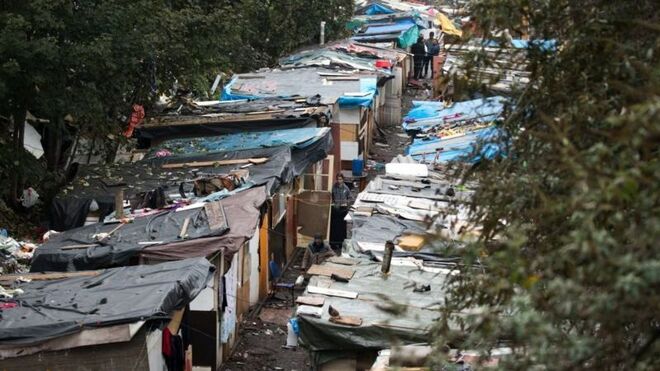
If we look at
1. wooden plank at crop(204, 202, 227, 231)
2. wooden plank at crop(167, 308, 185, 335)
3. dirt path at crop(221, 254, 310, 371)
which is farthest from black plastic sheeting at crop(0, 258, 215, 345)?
dirt path at crop(221, 254, 310, 371)

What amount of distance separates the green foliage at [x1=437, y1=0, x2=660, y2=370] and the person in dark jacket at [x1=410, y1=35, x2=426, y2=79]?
93.3ft

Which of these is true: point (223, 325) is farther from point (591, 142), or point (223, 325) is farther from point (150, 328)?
point (591, 142)

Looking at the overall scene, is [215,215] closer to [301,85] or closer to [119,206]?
[119,206]

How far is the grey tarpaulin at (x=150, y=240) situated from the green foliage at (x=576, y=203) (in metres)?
5.74

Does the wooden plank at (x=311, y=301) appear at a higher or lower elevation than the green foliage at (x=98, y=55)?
lower

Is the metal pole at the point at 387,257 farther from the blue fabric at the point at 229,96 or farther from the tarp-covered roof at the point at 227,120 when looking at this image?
the blue fabric at the point at 229,96

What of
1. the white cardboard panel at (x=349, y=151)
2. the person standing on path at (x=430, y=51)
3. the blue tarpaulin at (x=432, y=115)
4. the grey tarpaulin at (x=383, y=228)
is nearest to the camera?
the grey tarpaulin at (x=383, y=228)

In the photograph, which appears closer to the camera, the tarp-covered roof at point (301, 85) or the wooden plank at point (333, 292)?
the wooden plank at point (333, 292)

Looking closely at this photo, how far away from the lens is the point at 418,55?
3366 cm

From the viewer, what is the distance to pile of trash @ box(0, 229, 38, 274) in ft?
34.9

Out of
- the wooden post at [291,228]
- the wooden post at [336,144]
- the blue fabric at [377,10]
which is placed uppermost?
the blue fabric at [377,10]

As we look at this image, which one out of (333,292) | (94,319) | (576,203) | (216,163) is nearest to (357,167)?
(216,163)

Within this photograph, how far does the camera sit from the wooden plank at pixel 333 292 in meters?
9.77

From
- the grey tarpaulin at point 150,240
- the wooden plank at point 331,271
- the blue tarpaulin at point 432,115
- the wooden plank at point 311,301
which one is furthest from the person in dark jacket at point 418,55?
the wooden plank at point 311,301
